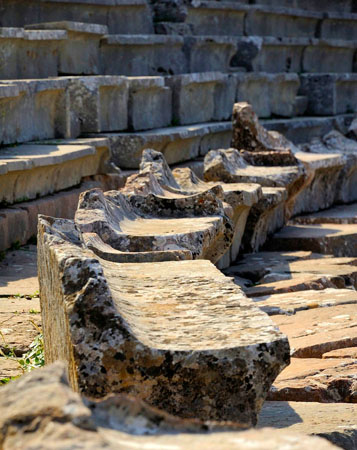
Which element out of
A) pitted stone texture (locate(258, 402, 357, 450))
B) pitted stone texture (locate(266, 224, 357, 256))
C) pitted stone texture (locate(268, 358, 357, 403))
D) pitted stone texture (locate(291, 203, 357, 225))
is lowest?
pitted stone texture (locate(291, 203, 357, 225))

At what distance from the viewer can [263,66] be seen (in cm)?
1606

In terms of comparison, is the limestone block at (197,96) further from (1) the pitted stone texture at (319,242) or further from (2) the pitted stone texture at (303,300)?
(2) the pitted stone texture at (303,300)

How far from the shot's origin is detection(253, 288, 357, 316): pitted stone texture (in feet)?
20.2

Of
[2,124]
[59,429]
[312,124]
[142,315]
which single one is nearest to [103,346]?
[142,315]

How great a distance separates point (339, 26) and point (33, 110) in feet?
35.3

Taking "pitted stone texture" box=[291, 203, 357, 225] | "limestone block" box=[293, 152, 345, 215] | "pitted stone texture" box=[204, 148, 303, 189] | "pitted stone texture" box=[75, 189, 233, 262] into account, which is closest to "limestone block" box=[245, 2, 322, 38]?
"limestone block" box=[293, 152, 345, 215]

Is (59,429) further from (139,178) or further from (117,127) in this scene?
(117,127)

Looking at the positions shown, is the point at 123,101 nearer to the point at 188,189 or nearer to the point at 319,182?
the point at 319,182

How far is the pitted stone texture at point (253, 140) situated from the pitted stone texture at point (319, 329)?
421 centimetres

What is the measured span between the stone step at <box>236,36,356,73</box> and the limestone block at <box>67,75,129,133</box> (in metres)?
4.37

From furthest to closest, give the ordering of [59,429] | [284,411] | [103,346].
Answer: [284,411] → [103,346] → [59,429]

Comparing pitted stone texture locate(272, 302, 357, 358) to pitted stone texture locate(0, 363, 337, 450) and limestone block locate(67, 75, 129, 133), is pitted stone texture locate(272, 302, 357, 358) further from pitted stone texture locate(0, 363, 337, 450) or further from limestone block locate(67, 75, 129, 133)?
limestone block locate(67, 75, 129, 133)

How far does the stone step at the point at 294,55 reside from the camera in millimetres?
15234

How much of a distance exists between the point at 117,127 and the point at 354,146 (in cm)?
448
